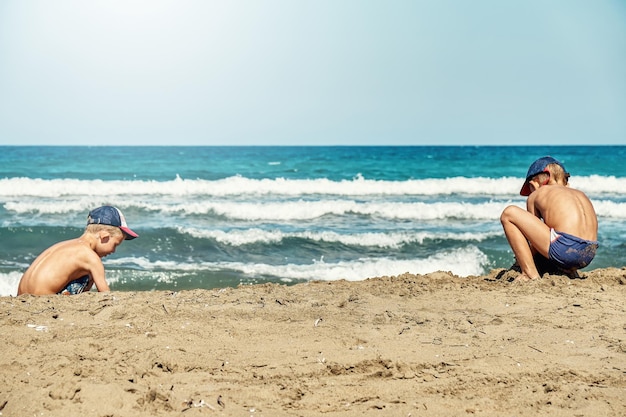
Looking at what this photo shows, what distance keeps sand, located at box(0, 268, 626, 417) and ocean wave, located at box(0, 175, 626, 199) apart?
14.9 m

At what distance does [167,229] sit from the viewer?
11.2 m

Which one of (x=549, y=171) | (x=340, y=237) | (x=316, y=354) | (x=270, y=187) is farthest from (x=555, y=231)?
(x=270, y=187)

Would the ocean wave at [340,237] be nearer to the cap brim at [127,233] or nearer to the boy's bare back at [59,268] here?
the cap brim at [127,233]

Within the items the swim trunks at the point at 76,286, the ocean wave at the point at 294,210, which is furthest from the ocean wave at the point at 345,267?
the ocean wave at the point at 294,210

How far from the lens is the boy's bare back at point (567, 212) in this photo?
17.4ft

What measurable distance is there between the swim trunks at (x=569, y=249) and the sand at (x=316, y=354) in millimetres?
403

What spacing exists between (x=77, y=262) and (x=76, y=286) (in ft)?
0.85

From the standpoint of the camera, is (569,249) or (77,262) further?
(569,249)

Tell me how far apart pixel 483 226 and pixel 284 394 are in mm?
10338

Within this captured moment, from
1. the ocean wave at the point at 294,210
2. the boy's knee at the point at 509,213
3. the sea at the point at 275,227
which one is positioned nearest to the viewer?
the boy's knee at the point at 509,213

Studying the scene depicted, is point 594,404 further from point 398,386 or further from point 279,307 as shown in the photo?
point 279,307

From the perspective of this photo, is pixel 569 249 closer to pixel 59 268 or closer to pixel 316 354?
pixel 316 354

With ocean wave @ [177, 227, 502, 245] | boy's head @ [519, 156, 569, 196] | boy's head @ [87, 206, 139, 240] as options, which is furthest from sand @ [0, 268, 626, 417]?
ocean wave @ [177, 227, 502, 245]

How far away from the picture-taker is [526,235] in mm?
5410
